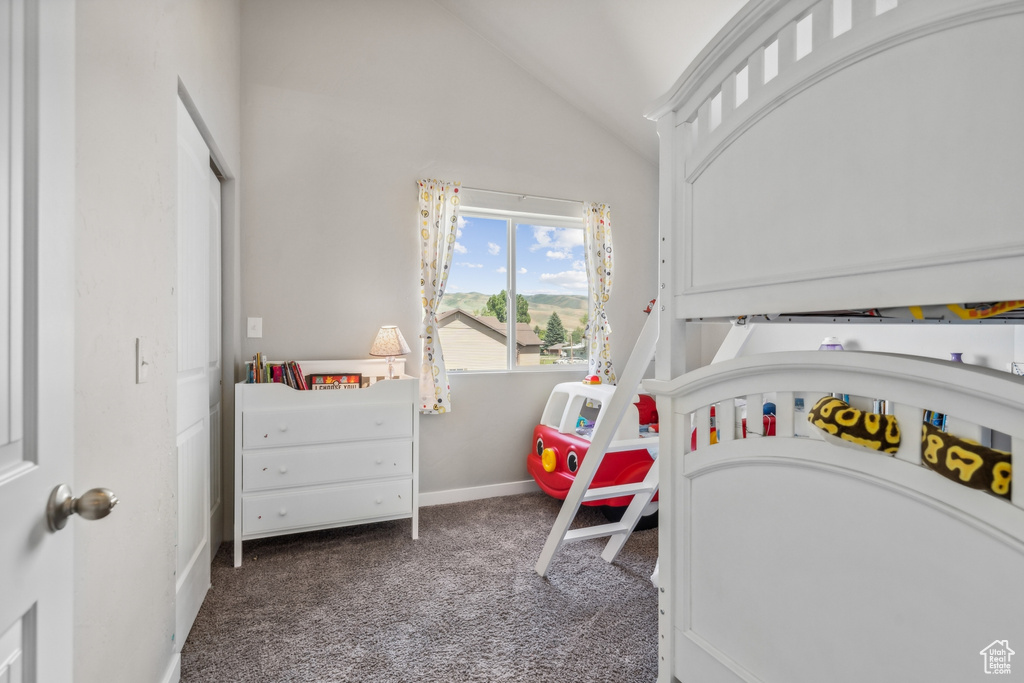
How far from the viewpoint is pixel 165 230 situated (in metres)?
1.46

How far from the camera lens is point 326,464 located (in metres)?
2.51

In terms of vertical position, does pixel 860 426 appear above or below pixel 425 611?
above

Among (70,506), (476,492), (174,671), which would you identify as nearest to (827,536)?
(70,506)

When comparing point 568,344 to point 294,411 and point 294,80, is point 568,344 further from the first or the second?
point 294,80

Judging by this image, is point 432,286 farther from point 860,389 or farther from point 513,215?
point 860,389

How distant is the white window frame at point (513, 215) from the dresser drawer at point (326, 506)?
3.68 ft

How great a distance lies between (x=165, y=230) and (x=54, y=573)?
1086mm

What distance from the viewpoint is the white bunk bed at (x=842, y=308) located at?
698 mm

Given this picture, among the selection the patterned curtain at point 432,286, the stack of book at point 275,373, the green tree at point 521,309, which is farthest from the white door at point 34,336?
the green tree at point 521,309

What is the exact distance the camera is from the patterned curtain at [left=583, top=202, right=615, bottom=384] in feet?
11.7

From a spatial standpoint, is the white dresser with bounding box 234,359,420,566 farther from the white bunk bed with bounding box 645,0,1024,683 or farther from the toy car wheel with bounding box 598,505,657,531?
the white bunk bed with bounding box 645,0,1024,683

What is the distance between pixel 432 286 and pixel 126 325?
1.98 metres

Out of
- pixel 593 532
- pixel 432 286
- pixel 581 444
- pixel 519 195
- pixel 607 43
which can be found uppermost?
pixel 607 43

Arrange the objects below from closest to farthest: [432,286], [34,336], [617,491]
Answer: [34,336] < [617,491] < [432,286]
